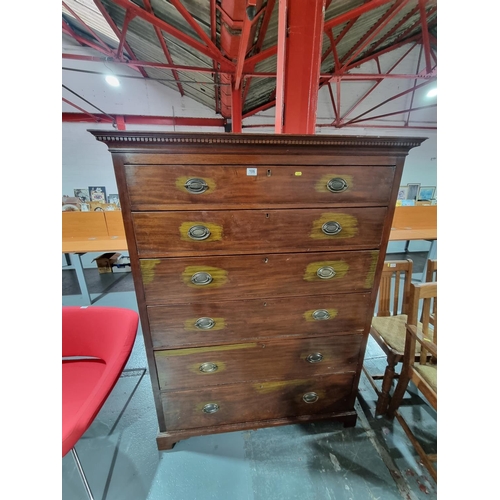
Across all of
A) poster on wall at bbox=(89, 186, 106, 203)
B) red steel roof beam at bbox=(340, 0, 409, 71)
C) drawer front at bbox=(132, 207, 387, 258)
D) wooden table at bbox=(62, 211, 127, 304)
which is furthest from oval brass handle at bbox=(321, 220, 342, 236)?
poster on wall at bbox=(89, 186, 106, 203)

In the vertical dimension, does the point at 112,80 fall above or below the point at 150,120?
above

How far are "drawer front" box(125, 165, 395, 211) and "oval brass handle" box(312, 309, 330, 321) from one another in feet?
1.96

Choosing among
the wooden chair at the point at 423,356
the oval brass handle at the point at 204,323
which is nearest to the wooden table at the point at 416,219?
the wooden chair at the point at 423,356

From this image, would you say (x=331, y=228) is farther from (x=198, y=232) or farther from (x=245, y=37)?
(x=245, y=37)

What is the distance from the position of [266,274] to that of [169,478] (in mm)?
1348

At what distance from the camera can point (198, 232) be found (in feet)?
3.43

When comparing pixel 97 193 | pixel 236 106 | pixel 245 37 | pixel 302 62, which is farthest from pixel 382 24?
pixel 97 193

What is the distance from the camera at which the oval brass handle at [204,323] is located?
1.19 meters

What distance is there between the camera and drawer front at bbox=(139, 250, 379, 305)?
110 centimetres

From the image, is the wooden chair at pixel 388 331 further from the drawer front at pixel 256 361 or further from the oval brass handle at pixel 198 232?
the oval brass handle at pixel 198 232

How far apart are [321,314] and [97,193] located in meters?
5.71

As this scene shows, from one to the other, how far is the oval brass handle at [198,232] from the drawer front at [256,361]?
63 centimetres

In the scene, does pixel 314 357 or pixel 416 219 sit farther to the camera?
pixel 416 219
